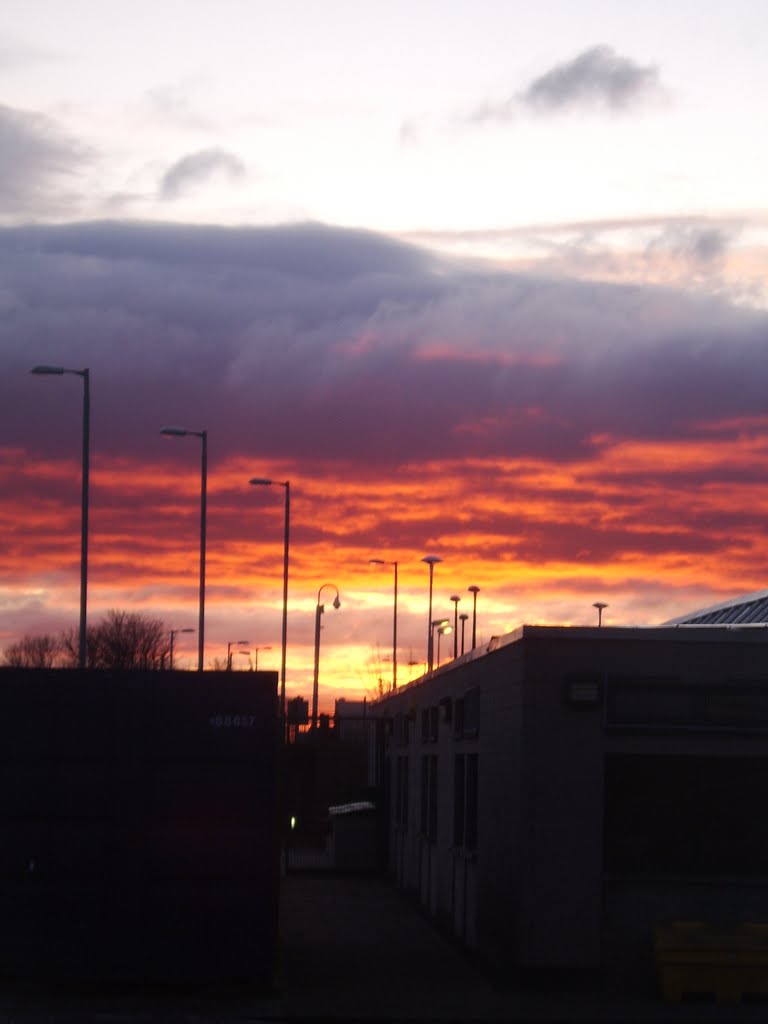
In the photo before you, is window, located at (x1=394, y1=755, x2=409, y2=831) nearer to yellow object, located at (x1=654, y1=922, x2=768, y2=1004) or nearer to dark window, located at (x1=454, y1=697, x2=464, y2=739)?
dark window, located at (x1=454, y1=697, x2=464, y2=739)

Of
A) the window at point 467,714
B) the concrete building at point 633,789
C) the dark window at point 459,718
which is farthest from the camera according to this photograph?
the dark window at point 459,718

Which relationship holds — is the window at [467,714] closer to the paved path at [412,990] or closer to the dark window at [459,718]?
the dark window at [459,718]

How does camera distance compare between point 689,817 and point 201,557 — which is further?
point 201,557

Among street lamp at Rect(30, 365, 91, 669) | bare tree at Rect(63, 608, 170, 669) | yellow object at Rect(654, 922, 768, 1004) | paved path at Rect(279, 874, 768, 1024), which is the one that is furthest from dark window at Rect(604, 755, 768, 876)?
bare tree at Rect(63, 608, 170, 669)

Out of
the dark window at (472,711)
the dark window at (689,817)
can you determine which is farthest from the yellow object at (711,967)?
the dark window at (472,711)

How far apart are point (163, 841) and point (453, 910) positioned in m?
8.67

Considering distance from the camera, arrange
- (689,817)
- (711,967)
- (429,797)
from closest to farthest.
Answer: (711,967) < (689,817) < (429,797)

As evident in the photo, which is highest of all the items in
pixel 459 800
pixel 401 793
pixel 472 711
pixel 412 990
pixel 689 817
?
pixel 472 711

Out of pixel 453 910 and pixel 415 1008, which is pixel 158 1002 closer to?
pixel 415 1008

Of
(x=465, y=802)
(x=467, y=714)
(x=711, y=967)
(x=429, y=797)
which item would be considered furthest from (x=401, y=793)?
(x=711, y=967)

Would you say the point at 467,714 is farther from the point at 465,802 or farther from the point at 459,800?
the point at 459,800

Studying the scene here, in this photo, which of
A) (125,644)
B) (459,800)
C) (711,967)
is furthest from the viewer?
(125,644)

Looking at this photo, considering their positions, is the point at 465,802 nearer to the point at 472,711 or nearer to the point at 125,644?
the point at 472,711

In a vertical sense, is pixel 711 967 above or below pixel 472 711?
below
